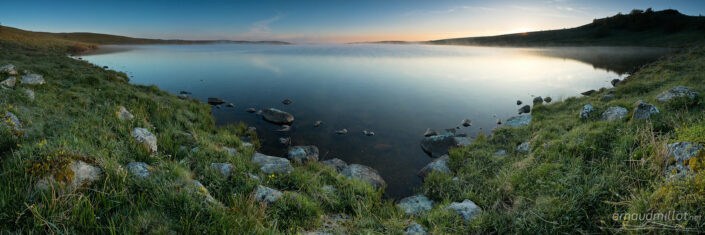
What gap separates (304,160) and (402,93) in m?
16.0

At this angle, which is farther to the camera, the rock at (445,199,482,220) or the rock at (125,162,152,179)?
the rock at (445,199,482,220)

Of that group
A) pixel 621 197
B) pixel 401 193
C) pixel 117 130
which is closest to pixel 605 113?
pixel 621 197

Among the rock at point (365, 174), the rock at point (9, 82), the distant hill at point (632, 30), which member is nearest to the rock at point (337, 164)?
the rock at point (365, 174)

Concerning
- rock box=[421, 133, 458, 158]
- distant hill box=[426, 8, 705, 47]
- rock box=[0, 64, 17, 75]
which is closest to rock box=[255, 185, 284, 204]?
rock box=[421, 133, 458, 158]

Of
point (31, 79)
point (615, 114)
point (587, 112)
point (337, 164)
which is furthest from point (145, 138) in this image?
point (587, 112)

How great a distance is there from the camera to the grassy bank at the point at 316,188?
3.50 meters

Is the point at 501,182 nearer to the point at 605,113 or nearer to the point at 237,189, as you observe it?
the point at 605,113

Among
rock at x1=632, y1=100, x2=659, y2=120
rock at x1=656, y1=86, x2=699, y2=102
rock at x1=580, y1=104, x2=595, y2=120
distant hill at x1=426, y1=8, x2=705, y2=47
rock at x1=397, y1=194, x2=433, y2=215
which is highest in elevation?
distant hill at x1=426, y1=8, x2=705, y2=47

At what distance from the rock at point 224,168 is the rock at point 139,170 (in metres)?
1.40

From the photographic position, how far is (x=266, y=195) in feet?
17.5

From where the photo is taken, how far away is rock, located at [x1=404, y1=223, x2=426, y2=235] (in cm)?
474

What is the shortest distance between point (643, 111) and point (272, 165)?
1059 cm

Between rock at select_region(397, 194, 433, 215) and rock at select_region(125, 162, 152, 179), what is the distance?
17.2 ft

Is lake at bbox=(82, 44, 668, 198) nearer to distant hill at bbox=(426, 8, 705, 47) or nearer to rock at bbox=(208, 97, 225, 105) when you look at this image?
rock at bbox=(208, 97, 225, 105)
